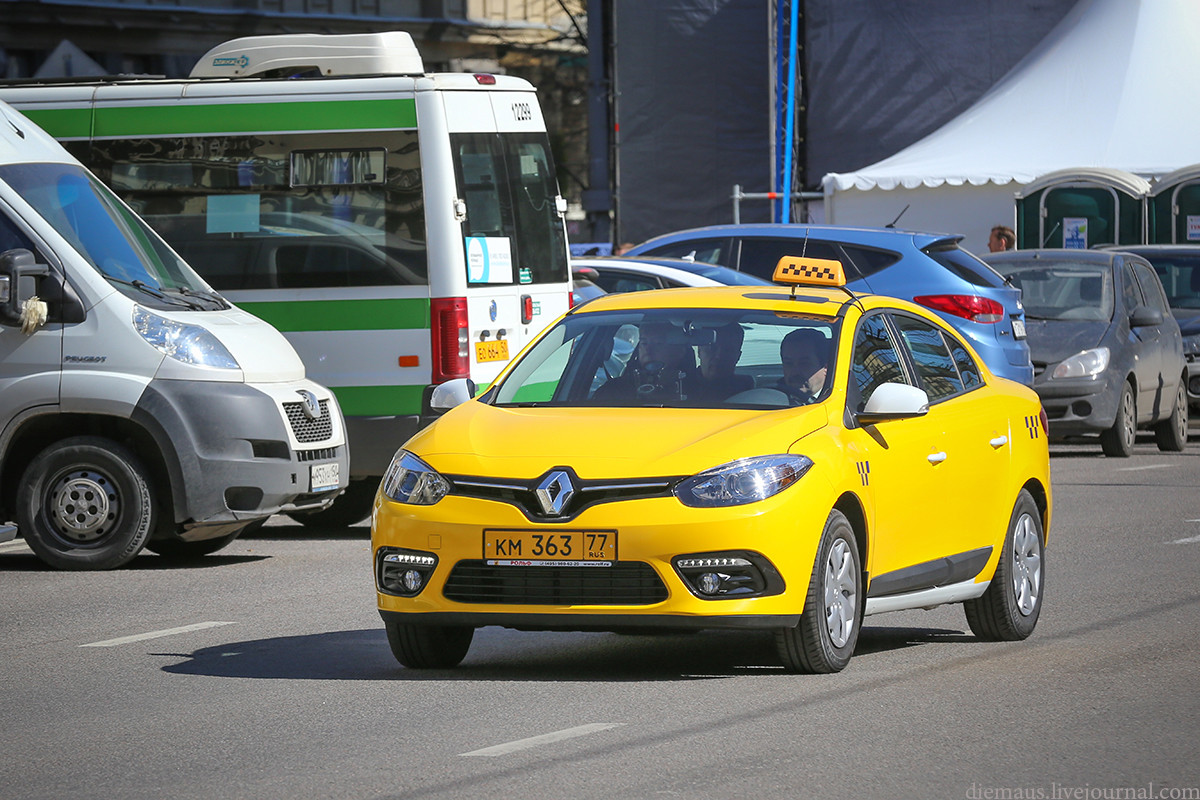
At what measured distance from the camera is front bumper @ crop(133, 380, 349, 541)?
12.0 m

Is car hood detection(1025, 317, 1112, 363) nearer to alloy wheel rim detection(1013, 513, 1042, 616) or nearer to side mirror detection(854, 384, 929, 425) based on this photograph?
alloy wheel rim detection(1013, 513, 1042, 616)

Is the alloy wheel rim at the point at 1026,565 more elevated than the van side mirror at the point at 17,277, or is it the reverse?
the van side mirror at the point at 17,277

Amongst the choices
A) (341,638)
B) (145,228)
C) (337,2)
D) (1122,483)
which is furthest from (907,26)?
(341,638)

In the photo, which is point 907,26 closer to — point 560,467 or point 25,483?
point 25,483

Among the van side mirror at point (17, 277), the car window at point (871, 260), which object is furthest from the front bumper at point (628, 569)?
the car window at point (871, 260)

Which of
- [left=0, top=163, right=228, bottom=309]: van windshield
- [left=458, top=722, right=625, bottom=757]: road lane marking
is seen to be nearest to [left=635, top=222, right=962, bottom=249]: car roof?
[left=0, top=163, right=228, bottom=309]: van windshield

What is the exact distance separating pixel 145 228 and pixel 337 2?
38.4 m

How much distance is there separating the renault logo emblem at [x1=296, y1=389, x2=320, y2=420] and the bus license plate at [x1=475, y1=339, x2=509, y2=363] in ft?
4.90

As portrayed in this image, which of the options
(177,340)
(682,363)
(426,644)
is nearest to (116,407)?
(177,340)

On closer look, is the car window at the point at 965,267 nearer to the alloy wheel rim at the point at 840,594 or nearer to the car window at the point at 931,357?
the car window at the point at 931,357

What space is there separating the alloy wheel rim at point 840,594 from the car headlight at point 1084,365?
11.4 m

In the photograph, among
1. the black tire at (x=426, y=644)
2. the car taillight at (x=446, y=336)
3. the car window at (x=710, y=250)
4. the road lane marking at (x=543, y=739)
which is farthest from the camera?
the car window at (x=710, y=250)

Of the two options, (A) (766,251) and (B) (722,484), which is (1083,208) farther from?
(B) (722,484)

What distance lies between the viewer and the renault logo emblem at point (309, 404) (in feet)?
40.5
